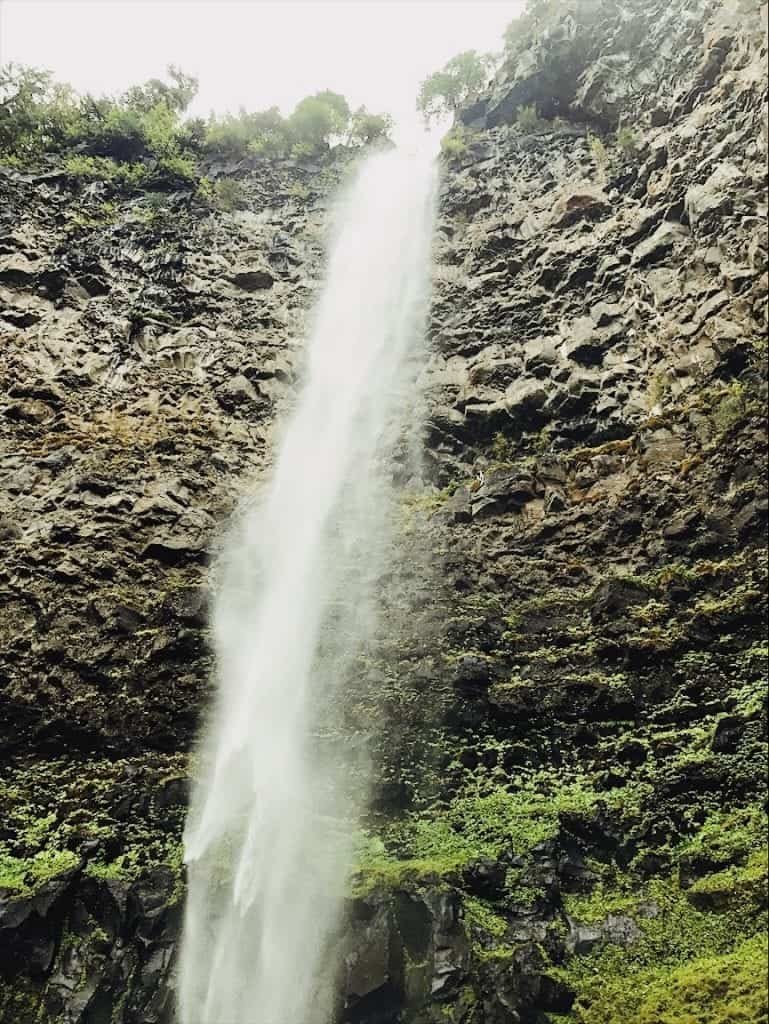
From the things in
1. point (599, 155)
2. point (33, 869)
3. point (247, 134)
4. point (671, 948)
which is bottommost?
point (671, 948)

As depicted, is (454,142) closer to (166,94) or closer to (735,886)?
(166,94)

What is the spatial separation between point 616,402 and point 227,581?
23.7 ft

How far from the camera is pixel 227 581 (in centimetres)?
1170

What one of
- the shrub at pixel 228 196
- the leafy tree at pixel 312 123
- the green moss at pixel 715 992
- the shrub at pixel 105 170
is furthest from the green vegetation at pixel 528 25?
the green moss at pixel 715 992

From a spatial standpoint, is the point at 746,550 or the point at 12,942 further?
the point at 746,550

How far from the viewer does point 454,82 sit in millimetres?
25547

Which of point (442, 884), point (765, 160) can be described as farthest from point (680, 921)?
point (765, 160)

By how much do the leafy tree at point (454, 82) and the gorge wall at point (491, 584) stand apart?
8.50m

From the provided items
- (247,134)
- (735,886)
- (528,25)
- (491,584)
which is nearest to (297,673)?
(491,584)

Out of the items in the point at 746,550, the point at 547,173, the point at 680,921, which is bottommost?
the point at 680,921

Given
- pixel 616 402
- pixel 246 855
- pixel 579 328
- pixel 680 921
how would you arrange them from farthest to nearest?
1. pixel 579 328
2. pixel 616 402
3. pixel 246 855
4. pixel 680 921

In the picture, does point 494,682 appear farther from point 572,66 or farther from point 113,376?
point 572,66

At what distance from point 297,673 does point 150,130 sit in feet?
61.0

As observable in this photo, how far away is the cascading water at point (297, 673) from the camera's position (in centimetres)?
773
